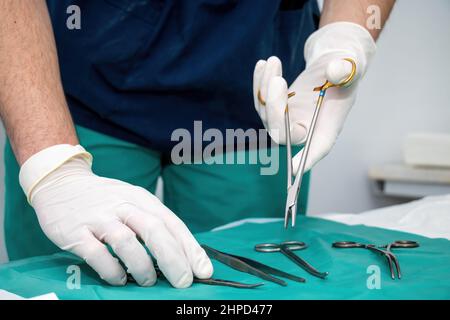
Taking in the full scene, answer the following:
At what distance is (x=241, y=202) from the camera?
1359mm

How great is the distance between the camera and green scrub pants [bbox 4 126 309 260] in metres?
1.25

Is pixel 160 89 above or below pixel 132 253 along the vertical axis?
above

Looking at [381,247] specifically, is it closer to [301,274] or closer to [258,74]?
[301,274]

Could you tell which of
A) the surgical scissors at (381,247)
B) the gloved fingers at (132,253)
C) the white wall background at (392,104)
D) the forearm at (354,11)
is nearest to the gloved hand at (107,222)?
the gloved fingers at (132,253)

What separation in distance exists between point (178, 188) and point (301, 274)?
570 millimetres

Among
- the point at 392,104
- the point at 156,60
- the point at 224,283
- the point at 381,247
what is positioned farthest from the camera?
the point at 392,104

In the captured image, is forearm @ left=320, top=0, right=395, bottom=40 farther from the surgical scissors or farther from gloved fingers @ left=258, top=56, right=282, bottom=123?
the surgical scissors

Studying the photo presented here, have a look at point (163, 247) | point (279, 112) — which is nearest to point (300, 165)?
point (279, 112)

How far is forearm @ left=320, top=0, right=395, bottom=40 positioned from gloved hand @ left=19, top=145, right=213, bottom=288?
611 millimetres

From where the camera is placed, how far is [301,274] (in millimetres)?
848

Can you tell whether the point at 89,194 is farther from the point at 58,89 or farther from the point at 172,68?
the point at 172,68

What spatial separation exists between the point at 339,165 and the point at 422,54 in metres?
0.58

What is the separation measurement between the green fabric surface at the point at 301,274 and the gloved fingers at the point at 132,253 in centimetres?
2
